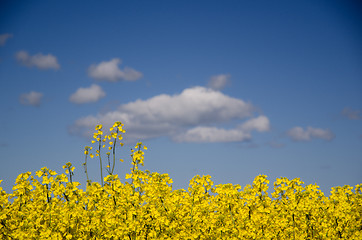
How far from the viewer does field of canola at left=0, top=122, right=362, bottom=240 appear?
268 inches

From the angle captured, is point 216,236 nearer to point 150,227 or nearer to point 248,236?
point 248,236

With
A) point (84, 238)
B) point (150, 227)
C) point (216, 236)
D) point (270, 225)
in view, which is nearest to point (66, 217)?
point (84, 238)

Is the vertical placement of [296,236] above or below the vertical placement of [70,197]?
below

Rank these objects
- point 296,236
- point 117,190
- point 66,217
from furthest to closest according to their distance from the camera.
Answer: point 296,236 → point 117,190 → point 66,217

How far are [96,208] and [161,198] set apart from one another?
1447 mm

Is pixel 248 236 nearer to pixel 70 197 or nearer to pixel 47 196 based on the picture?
pixel 70 197

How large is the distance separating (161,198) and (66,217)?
203 centimetres

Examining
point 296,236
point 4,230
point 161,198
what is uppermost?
point 161,198

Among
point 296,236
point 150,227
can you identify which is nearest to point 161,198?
point 150,227

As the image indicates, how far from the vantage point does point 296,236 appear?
25.9ft

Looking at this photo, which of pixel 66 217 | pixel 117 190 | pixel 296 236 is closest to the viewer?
pixel 66 217

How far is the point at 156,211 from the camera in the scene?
6.62m

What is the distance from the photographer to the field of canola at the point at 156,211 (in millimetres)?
→ 6812

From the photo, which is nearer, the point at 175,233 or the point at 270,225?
the point at 175,233
